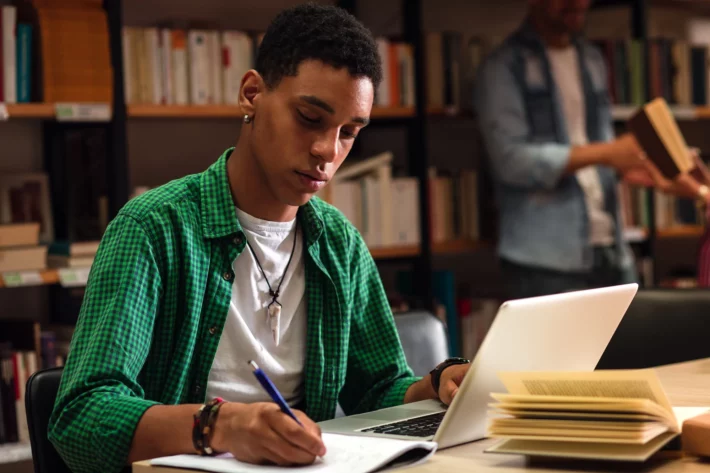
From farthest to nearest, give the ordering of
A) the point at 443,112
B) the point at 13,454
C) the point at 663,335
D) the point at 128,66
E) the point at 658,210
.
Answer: the point at 658,210 < the point at 443,112 < the point at 128,66 < the point at 13,454 < the point at 663,335

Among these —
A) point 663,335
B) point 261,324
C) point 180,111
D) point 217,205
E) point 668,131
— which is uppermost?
point 180,111

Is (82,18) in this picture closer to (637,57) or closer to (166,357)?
(166,357)

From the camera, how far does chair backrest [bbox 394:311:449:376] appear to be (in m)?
1.76

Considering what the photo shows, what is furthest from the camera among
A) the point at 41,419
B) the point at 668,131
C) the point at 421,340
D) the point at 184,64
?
the point at 668,131

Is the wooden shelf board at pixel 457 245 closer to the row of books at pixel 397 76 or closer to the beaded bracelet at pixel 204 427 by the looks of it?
the row of books at pixel 397 76

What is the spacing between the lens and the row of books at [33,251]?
2621 mm

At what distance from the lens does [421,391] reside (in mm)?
1495

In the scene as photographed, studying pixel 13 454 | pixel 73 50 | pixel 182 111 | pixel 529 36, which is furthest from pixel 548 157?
pixel 13 454

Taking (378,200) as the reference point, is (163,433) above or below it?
below

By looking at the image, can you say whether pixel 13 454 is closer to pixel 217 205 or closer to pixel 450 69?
pixel 217 205

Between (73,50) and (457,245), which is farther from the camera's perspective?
(457,245)

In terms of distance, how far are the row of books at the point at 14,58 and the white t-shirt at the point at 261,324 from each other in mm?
1378

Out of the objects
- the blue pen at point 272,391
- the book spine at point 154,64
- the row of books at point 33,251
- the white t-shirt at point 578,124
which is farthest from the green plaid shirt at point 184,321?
the white t-shirt at point 578,124

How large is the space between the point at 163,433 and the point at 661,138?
7.67 ft
